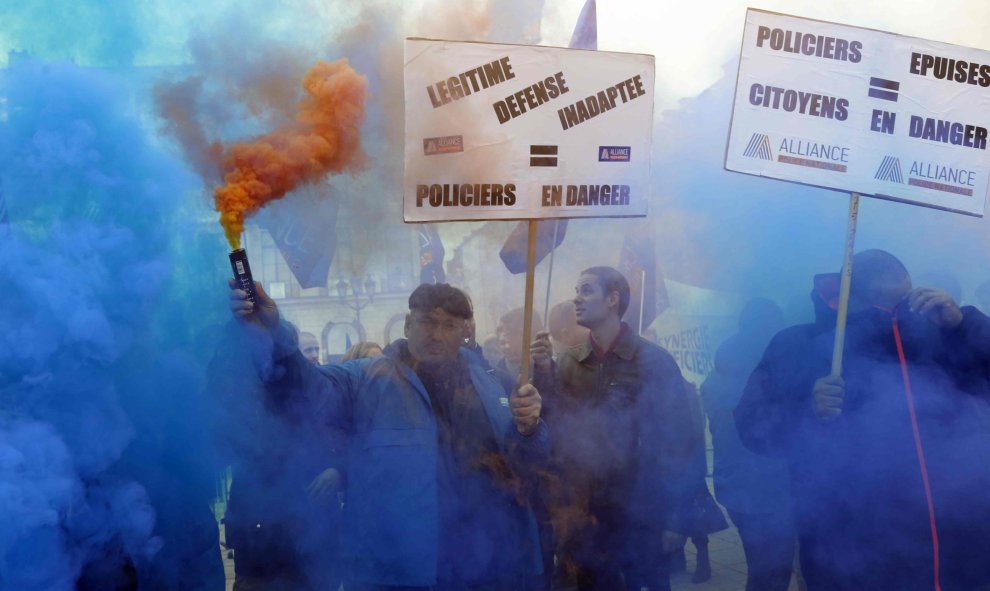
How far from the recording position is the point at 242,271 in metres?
2.87

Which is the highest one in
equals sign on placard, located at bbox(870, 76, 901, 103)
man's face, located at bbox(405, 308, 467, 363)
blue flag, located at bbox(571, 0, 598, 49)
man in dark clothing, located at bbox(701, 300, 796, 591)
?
blue flag, located at bbox(571, 0, 598, 49)

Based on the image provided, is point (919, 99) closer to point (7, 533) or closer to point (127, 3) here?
point (127, 3)

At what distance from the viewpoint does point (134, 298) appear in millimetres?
2881

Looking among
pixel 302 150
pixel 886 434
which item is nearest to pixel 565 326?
pixel 886 434

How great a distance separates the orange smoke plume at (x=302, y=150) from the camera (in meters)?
2.95

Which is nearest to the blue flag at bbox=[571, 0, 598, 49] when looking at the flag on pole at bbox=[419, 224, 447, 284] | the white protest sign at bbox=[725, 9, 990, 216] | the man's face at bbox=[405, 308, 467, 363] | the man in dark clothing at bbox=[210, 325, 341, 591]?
the white protest sign at bbox=[725, 9, 990, 216]

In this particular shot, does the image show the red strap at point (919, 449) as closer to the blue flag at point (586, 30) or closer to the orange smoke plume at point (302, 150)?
the blue flag at point (586, 30)

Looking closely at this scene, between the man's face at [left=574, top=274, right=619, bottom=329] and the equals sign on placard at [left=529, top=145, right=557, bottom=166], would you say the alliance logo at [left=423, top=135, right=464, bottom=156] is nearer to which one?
the equals sign on placard at [left=529, top=145, right=557, bottom=166]

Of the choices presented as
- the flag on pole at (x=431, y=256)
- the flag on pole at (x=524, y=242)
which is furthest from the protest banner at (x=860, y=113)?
the flag on pole at (x=431, y=256)

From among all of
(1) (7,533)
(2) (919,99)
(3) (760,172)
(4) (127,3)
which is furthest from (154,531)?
(2) (919,99)

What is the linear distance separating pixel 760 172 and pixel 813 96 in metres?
0.40

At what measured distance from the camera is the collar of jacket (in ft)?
12.5

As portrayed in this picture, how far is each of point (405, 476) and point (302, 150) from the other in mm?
1176

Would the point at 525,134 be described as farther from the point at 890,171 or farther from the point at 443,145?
the point at 890,171
